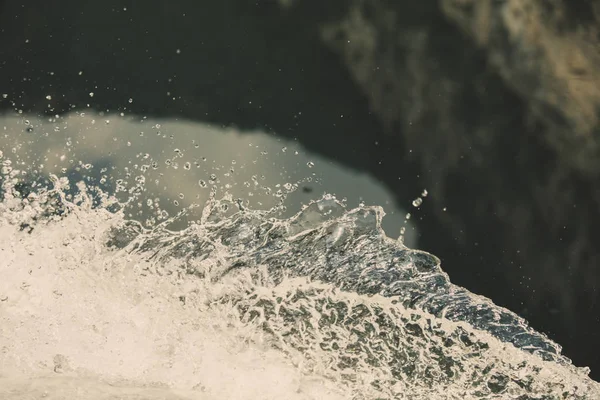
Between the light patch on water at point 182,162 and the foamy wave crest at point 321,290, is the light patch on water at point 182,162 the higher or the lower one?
the higher one

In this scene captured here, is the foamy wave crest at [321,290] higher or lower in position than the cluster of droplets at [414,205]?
lower

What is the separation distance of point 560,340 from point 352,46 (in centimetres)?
67

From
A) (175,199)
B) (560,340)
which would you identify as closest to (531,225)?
(560,340)

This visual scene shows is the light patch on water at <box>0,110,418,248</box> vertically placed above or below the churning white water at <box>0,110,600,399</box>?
above

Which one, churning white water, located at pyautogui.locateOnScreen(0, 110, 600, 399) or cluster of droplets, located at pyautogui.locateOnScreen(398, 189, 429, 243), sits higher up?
cluster of droplets, located at pyautogui.locateOnScreen(398, 189, 429, 243)

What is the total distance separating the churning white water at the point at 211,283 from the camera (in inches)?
44.9

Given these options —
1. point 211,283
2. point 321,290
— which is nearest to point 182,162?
point 211,283

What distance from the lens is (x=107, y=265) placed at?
Answer: 3.81 ft

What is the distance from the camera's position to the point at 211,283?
1166 millimetres

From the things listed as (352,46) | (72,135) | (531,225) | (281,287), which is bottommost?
(281,287)

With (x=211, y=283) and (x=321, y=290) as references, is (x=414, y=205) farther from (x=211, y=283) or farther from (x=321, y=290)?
(x=211, y=283)

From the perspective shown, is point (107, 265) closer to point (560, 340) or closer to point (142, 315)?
point (142, 315)

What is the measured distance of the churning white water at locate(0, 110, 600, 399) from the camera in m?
1.14

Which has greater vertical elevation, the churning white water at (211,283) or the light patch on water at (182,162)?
the light patch on water at (182,162)
